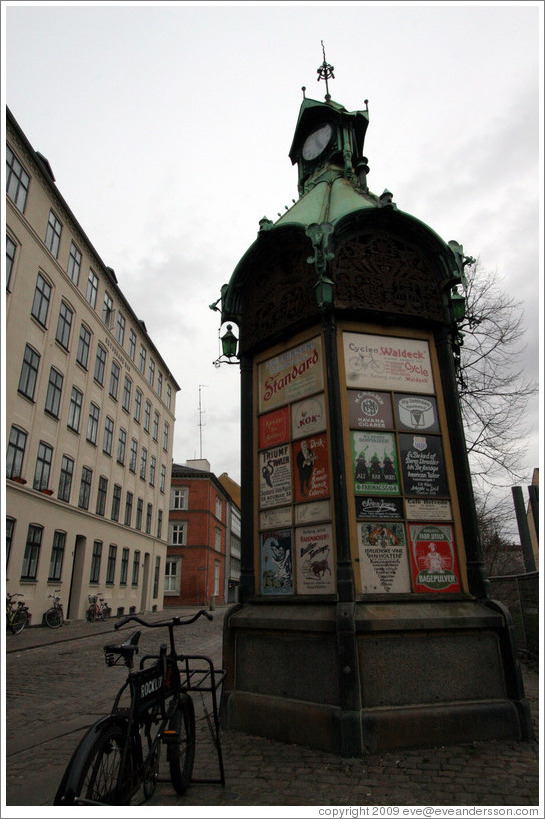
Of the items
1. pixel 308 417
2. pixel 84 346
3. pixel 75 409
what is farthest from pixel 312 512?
pixel 84 346

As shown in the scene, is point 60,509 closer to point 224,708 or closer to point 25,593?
point 25,593

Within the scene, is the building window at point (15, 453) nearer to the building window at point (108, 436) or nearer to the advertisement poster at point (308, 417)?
the building window at point (108, 436)

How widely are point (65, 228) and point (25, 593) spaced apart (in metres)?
17.0

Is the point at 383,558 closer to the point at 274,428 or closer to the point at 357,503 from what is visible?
the point at 357,503

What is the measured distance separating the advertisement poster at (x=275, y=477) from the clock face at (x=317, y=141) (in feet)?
20.8

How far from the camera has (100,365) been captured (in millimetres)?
30172

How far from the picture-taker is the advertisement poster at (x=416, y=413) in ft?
21.9

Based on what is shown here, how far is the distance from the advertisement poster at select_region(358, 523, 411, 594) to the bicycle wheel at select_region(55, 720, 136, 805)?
3.07 metres

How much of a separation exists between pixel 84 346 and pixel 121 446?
8.13 metres

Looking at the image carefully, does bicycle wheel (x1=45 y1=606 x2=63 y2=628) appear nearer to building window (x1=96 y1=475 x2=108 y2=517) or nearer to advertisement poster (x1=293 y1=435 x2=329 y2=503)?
building window (x1=96 y1=475 x2=108 y2=517)

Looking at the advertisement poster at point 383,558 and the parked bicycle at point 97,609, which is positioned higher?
the advertisement poster at point 383,558

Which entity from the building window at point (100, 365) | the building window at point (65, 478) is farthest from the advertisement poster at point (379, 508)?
the building window at point (100, 365)

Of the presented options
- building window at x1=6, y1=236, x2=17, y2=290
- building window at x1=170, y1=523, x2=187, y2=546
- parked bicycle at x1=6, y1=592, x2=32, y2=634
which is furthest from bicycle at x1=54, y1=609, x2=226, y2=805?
building window at x1=170, y1=523, x2=187, y2=546

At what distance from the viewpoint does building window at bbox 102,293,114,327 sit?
101 feet
